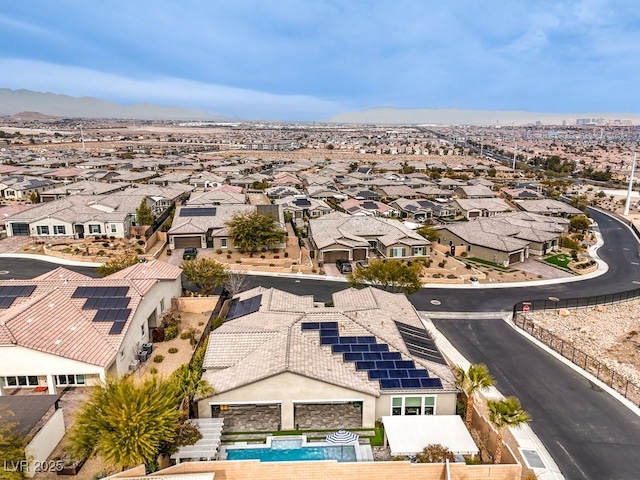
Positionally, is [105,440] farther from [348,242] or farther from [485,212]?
[485,212]

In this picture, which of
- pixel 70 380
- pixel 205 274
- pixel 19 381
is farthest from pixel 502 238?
pixel 19 381

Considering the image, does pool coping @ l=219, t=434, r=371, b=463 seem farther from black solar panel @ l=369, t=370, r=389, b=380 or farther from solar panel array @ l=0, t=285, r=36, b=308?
solar panel array @ l=0, t=285, r=36, b=308

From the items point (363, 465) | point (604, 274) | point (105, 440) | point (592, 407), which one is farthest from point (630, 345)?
point (105, 440)

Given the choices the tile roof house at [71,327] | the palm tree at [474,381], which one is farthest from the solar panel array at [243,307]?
the palm tree at [474,381]

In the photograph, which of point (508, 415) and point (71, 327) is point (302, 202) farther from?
point (508, 415)

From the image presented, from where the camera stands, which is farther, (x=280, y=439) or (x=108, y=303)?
(x=108, y=303)

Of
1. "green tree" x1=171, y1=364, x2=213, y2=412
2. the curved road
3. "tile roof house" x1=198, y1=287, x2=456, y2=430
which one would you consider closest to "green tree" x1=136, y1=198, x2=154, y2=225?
the curved road
